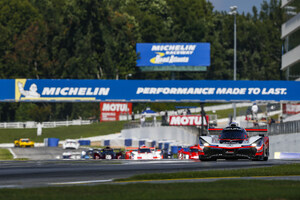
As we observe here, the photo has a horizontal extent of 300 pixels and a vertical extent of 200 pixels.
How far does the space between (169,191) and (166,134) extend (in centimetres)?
5714

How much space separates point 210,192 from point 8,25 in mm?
98504

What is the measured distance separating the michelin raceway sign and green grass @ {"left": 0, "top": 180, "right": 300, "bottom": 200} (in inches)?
1609

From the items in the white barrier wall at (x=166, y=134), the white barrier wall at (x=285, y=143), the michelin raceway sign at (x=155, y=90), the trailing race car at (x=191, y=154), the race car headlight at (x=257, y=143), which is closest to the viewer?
the race car headlight at (x=257, y=143)

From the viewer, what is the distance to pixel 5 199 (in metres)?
13.0

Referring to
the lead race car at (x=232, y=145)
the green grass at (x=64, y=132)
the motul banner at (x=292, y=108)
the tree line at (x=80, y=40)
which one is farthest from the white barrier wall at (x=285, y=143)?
the tree line at (x=80, y=40)

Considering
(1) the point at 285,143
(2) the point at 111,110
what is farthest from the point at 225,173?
(2) the point at 111,110

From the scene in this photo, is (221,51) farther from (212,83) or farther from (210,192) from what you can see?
(210,192)

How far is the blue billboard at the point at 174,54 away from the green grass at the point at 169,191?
72.6 m

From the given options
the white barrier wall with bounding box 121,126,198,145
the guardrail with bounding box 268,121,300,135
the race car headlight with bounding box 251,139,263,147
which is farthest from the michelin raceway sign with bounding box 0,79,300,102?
the race car headlight with bounding box 251,139,263,147

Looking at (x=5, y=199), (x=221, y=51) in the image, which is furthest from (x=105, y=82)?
(x=221, y=51)

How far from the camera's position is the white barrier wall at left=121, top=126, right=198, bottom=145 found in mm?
65725

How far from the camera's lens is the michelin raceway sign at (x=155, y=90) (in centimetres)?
5678

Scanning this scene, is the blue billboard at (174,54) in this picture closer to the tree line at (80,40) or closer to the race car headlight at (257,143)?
the tree line at (80,40)

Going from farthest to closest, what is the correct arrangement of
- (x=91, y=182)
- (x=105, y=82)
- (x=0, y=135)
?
1. (x=0, y=135)
2. (x=105, y=82)
3. (x=91, y=182)
